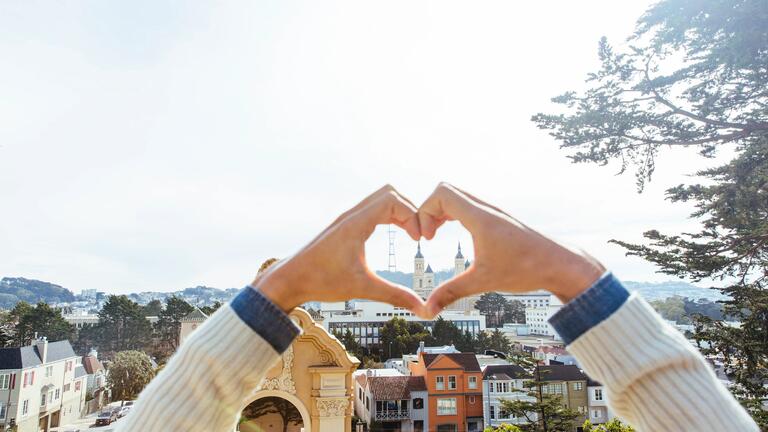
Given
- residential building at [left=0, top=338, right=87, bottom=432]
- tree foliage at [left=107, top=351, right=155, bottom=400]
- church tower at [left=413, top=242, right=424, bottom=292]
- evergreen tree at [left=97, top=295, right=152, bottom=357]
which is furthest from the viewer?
church tower at [left=413, top=242, right=424, bottom=292]

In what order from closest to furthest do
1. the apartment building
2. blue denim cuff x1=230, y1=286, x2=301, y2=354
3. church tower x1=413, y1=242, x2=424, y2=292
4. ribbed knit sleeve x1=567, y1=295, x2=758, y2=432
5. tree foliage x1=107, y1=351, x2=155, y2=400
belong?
ribbed knit sleeve x1=567, y1=295, x2=758, y2=432 → blue denim cuff x1=230, y1=286, x2=301, y2=354 → tree foliage x1=107, y1=351, x2=155, y2=400 → the apartment building → church tower x1=413, y1=242, x2=424, y2=292

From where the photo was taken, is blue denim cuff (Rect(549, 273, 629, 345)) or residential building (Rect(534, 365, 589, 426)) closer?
blue denim cuff (Rect(549, 273, 629, 345))

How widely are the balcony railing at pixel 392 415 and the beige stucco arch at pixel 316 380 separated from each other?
59.8 ft

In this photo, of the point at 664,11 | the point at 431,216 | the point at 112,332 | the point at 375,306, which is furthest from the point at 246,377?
the point at 375,306

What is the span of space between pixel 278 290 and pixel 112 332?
46.8 metres

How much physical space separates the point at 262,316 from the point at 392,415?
23.8m

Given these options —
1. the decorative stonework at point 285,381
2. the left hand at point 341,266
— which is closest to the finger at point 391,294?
the left hand at point 341,266

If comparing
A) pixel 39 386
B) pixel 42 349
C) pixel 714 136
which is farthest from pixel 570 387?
pixel 42 349

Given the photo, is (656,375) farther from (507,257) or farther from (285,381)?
(285,381)

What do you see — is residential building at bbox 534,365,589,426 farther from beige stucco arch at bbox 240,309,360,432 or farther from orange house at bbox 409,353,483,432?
beige stucco arch at bbox 240,309,360,432

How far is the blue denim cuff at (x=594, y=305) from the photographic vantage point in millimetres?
668

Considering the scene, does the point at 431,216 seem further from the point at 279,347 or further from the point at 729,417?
the point at 729,417

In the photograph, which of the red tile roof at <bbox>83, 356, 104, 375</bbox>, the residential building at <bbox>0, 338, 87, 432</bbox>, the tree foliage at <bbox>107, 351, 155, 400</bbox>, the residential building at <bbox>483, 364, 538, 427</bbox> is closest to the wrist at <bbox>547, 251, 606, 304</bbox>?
the residential building at <bbox>483, 364, 538, 427</bbox>

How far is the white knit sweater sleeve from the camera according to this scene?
2.29 ft
